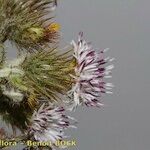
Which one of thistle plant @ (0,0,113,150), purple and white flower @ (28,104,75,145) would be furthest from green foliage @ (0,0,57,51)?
purple and white flower @ (28,104,75,145)

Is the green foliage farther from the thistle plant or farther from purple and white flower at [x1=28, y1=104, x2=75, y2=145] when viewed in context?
purple and white flower at [x1=28, y1=104, x2=75, y2=145]

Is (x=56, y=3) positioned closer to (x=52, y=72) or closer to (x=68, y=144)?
(x=52, y=72)

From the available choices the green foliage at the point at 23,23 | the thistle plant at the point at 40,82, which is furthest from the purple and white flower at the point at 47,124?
the green foliage at the point at 23,23

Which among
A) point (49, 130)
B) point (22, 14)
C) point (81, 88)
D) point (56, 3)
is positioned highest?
point (56, 3)

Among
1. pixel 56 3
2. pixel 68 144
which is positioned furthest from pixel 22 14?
pixel 68 144

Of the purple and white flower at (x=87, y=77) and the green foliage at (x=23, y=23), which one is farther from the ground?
the green foliage at (x=23, y=23)

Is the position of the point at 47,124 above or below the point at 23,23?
below

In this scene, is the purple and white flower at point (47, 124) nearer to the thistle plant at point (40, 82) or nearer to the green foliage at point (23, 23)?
the thistle plant at point (40, 82)
